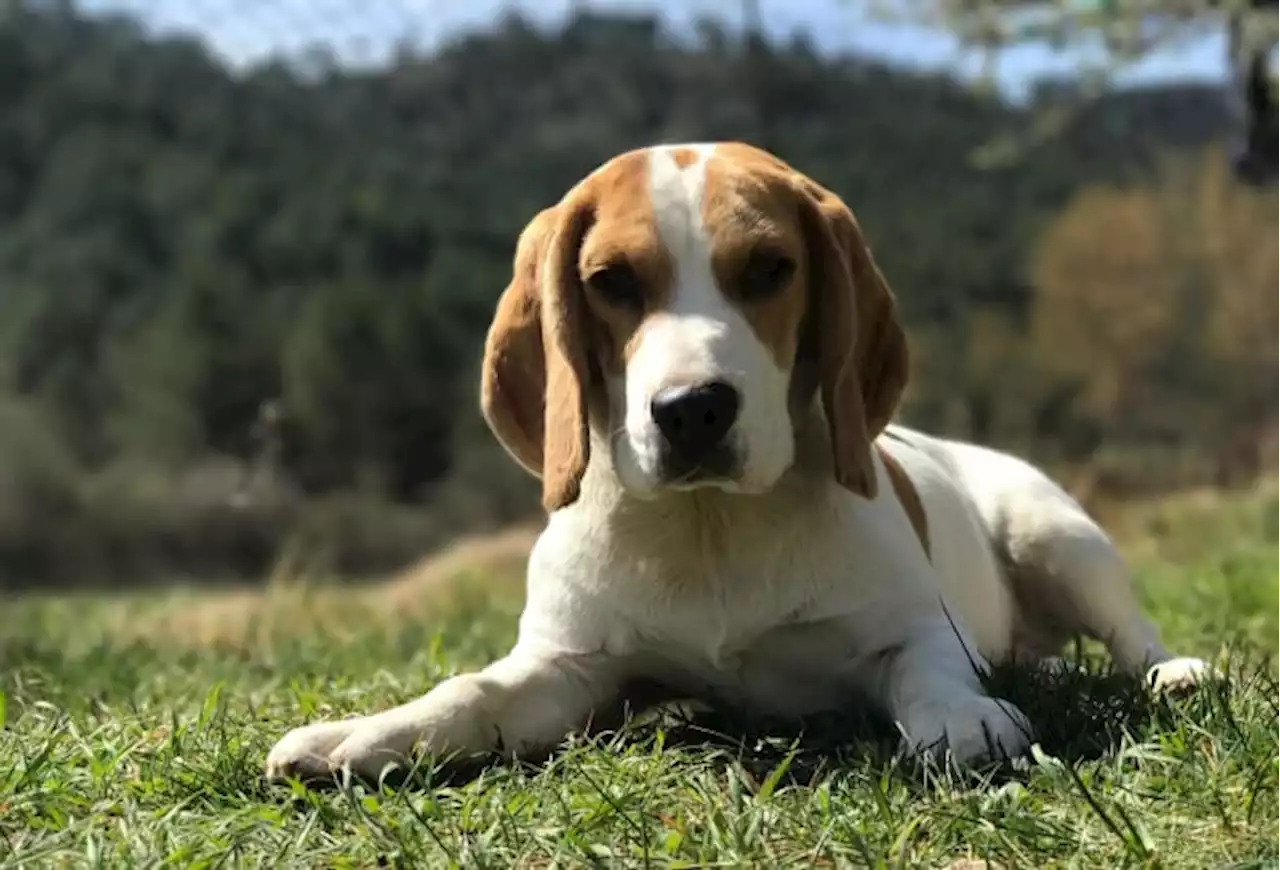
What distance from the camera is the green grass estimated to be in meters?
2.08

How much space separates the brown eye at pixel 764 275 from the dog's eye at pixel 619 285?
0.21 meters

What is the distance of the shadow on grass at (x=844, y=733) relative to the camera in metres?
2.54

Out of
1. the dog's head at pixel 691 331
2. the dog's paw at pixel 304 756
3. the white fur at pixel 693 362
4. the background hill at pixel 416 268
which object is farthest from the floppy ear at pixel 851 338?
the background hill at pixel 416 268

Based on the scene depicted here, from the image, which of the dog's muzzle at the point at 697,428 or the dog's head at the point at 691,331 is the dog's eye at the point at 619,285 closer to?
the dog's head at the point at 691,331

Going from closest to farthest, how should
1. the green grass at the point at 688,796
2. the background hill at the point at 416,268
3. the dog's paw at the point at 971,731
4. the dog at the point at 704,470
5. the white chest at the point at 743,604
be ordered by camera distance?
the green grass at the point at 688,796
the dog's paw at the point at 971,731
the dog at the point at 704,470
the white chest at the point at 743,604
the background hill at the point at 416,268

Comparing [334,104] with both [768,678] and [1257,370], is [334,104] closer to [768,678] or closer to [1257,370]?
[1257,370]

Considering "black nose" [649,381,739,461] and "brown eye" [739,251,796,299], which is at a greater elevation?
"brown eye" [739,251,796,299]

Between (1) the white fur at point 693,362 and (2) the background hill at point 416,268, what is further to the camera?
(2) the background hill at point 416,268

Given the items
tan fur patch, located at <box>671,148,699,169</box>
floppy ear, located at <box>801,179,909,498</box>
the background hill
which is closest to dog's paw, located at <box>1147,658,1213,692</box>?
floppy ear, located at <box>801,179,909,498</box>

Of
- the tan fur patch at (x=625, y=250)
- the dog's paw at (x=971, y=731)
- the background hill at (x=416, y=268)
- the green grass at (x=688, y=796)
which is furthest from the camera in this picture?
the background hill at (x=416, y=268)

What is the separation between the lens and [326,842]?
2.21 m

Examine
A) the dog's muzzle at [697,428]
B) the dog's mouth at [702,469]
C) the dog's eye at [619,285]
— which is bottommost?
the dog's mouth at [702,469]

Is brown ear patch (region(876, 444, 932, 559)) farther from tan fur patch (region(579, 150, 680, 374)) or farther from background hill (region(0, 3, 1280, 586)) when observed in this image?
background hill (region(0, 3, 1280, 586))

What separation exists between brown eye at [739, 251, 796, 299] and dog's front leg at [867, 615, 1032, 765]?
0.75 meters
